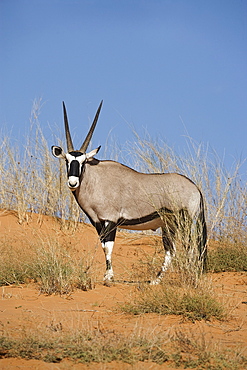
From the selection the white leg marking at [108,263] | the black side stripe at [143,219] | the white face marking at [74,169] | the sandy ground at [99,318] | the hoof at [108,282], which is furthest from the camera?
the black side stripe at [143,219]

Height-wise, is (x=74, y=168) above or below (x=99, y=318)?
above

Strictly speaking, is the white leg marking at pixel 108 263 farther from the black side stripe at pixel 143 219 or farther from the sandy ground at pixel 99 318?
the black side stripe at pixel 143 219

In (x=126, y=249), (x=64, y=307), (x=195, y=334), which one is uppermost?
(x=195, y=334)

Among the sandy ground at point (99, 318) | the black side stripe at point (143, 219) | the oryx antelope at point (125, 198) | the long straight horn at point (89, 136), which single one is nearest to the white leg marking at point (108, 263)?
the oryx antelope at point (125, 198)

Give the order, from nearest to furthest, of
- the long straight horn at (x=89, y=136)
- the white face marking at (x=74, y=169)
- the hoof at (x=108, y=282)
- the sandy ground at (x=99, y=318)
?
1. the sandy ground at (x=99, y=318)
2. the hoof at (x=108, y=282)
3. the white face marking at (x=74, y=169)
4. the long straight horn at (x=89, y=136)

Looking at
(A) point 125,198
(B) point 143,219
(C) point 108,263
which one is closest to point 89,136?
(A) point 125,198

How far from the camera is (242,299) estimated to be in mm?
6832

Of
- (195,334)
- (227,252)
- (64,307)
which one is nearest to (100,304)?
(64,307)

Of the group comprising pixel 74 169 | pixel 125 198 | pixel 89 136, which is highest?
pixel 89 136

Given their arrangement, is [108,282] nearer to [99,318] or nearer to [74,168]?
[74,168]

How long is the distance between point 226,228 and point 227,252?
956 mm

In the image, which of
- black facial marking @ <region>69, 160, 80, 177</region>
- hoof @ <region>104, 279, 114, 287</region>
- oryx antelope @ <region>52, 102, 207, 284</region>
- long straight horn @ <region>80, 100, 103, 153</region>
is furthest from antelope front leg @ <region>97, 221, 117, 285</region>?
long straight horn @ <region>80, 100, 103, 153</region>

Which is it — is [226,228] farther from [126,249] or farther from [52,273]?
[52,273]

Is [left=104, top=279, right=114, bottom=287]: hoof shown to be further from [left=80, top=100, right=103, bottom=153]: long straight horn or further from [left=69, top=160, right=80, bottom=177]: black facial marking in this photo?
[left=80, top=100, right=103, bottom=153]: long straight horn
